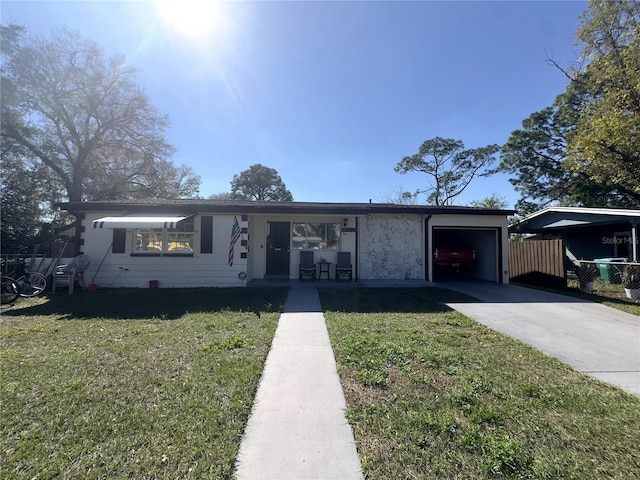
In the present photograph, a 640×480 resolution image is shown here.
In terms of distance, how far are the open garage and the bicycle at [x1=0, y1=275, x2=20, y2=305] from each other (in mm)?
12997

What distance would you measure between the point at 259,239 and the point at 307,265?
211cm

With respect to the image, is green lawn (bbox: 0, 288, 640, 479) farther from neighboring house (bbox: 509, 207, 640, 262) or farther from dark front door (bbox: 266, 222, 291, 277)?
neighboring house (bbox: 509, 207, 640, 262)

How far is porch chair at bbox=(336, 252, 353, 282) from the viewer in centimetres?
1054

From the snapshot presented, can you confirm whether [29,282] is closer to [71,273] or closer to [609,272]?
[71,273]

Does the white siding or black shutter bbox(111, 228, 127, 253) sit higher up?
black shutter bbox(111, 228, 127, 253)

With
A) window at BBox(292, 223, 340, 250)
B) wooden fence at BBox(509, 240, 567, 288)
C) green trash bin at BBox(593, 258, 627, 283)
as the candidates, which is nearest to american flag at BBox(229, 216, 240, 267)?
window at BBox(292, 223, 340, 250)

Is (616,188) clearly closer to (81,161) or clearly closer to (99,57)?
(99,57)

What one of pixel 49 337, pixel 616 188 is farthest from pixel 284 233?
pixel 616 188

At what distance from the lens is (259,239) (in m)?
11.2

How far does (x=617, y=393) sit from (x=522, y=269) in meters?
10.5

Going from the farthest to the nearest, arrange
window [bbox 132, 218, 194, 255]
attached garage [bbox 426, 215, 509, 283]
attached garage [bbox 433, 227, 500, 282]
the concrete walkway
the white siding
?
attached garage [bbox 433, 227, 500, 282], attached garage [bbox 426, 215, 509, 283], window [bbox 132, 218, 194, 255], the white siding, the concrete walkway

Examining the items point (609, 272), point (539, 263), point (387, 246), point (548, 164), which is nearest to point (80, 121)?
point (387, 246)

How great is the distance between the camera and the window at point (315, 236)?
11148mm

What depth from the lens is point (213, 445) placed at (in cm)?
220
